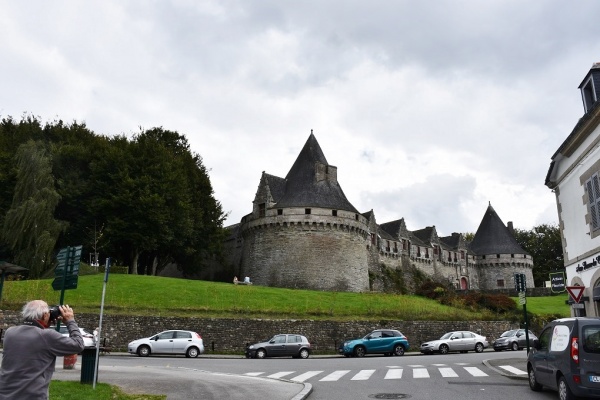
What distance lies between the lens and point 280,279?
46.9m

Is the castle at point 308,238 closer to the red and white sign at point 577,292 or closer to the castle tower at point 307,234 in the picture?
the castle tower at point 307,234

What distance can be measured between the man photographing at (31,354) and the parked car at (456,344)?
83.2 feet

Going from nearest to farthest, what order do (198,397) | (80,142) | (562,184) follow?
(198,397) → (562,184) → (80,142)

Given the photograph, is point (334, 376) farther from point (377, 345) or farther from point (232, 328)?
point (232, 328)

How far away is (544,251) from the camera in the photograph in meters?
79.2

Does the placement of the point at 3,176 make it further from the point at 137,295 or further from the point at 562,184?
the point at 562,184

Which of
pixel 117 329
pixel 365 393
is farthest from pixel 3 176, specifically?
pixel 365 393

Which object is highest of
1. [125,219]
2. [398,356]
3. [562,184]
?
[125,219]

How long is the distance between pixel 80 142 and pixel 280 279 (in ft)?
72.1

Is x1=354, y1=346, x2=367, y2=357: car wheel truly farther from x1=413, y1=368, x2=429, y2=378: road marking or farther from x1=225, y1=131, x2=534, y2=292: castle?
x1=225, y1=131, x2=534, y2=292: castle

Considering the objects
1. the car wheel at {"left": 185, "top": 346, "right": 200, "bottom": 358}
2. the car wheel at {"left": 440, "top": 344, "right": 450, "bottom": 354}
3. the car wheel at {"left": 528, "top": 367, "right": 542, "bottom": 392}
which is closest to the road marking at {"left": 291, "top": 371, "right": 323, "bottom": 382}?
the car wheel at {"left": 528, "top": 367, "right": 542, "bottom": 392}

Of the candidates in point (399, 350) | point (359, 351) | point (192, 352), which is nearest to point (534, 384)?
point (359, 351)

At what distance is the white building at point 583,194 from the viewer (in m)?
14.9

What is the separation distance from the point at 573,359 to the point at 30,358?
8.39m
